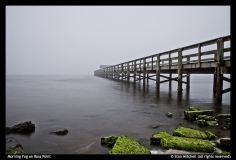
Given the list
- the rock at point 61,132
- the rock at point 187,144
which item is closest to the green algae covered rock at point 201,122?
the rock at point 187,144

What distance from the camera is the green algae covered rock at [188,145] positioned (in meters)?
3.11

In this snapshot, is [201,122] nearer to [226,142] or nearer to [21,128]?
[226,142]

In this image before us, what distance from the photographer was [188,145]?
3186mm

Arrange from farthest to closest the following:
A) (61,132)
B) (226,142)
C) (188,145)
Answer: (61,132), (226,142), (188,145)

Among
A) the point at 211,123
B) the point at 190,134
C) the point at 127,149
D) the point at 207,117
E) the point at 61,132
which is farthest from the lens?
the point at 207,117

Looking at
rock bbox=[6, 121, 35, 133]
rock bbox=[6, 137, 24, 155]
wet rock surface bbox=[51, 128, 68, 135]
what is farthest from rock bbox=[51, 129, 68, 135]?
rock bbox=[6, 137, 24, 155]

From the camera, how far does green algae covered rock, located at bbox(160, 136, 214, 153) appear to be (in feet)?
10.2

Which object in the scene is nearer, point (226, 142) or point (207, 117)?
point (226, 142)

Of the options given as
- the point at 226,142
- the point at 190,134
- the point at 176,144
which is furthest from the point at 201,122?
the point at 176,144

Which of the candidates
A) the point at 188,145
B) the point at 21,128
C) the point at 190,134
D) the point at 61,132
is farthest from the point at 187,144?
the point at 21,128

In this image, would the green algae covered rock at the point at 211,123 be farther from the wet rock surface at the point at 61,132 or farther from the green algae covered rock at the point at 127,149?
the wet rock surface at the point at 61,132

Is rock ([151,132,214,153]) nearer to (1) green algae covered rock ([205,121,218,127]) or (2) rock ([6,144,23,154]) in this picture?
(1) green algae covered rock ([205,121,218,127])

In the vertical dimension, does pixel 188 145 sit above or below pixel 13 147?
above
